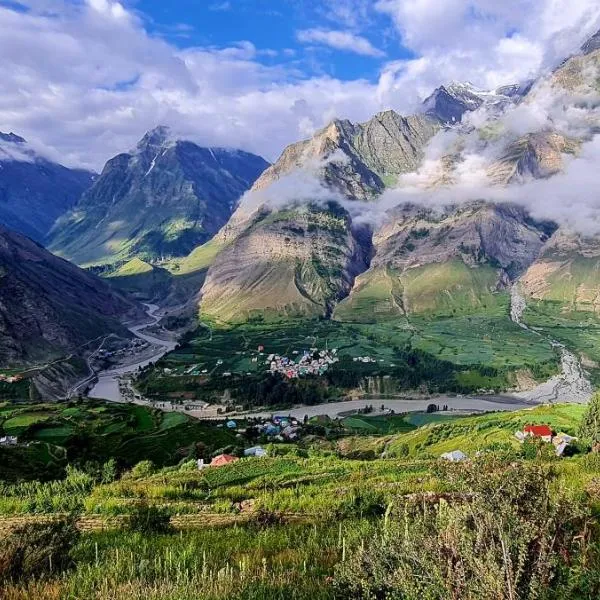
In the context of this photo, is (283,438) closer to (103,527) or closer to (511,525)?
(103,527)

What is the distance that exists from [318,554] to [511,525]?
3.97 meters

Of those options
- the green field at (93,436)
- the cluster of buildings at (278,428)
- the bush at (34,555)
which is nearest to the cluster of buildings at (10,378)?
the green field at (93,436)

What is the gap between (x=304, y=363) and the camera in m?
176

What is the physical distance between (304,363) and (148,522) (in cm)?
16603

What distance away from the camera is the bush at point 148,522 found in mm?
10844

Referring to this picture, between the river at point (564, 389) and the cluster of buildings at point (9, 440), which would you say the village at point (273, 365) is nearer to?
the river at point (564, 389)

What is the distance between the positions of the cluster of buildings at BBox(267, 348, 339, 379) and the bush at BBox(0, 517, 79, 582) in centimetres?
15104

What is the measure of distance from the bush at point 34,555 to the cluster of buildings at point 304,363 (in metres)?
151

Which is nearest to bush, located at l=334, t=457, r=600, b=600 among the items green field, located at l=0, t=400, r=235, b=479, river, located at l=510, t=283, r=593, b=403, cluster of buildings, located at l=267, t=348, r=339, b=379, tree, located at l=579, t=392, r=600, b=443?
green field, located at l=0, t=400, r=235, b=479

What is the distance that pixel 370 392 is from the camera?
497 ft

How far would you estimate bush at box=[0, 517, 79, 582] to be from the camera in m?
6.75

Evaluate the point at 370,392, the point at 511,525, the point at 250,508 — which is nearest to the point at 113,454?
the point at 250,508

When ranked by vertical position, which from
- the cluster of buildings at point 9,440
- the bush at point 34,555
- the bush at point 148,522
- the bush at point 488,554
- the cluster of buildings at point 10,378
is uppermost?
the bush at point 488,554

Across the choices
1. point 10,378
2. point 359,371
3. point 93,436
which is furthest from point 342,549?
point 359,371
